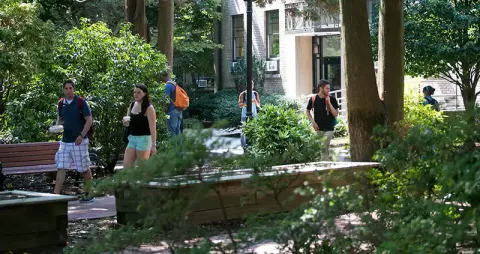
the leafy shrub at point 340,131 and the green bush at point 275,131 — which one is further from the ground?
the green bush at point 275,131

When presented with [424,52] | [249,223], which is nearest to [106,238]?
[249,223]

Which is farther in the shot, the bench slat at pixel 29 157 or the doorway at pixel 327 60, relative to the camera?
the doorway at pixel 327 60

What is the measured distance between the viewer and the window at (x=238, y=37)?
42.2 m

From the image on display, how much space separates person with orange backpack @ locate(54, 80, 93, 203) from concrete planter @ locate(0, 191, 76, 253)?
327 centimetres

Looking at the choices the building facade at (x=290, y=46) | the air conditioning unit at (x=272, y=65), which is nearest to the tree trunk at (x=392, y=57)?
the building facade at (x=290, y=46)

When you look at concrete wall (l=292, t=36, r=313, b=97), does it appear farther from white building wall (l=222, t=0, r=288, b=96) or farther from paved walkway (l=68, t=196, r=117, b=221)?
paved walkway (l=68, t=196, r=117, b=221)

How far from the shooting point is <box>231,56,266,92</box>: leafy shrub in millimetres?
39188

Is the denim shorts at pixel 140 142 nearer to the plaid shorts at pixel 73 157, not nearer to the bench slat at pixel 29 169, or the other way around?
the plaid shorts at pixel 73 157

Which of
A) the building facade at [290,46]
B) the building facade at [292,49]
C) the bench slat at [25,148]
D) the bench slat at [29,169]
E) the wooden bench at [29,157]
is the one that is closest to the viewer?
the bench slat at [29,169]

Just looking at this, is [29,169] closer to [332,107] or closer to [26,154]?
[26,154]

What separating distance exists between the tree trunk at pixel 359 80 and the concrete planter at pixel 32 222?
5.39m

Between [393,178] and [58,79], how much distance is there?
9.98 metres

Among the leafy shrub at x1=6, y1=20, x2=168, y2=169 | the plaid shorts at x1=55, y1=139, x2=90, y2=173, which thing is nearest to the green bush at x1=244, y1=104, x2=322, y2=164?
the leafy shrub at x1=6, y1=20, x2=168, y2=169

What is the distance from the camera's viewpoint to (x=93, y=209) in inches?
472
